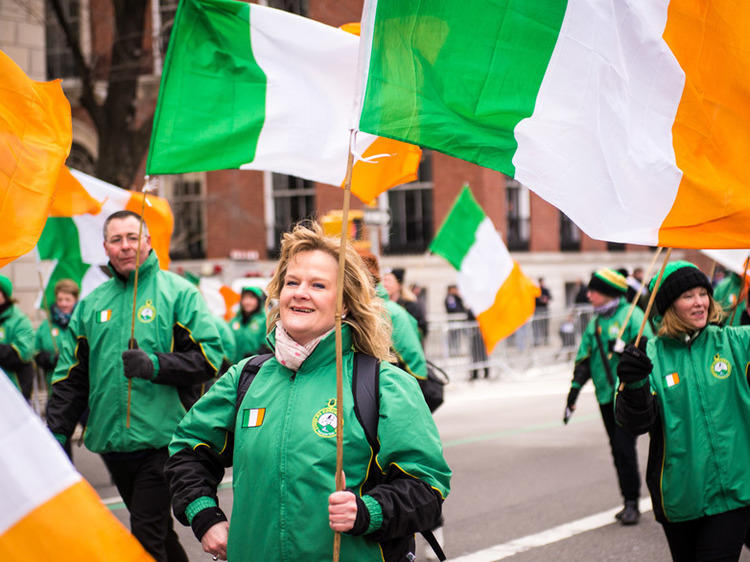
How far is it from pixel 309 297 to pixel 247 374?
1.23 feet

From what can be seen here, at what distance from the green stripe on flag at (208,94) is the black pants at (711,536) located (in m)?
2.73

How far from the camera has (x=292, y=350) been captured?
2986mm

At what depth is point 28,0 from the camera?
16062 mm

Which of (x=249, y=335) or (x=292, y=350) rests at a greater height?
(x=292, y=350)

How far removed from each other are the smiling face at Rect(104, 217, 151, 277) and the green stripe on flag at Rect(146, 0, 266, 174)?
0.61m

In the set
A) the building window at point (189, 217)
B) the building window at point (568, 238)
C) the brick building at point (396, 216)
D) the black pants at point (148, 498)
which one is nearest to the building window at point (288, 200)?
the brick building at point (396, 216)

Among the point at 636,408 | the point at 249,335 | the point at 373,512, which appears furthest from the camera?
the point at 249,335

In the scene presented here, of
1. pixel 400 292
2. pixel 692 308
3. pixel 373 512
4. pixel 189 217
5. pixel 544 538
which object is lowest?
pixel 544 538

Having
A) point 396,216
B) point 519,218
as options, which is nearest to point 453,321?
point 396,216

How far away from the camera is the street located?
21.2 feet

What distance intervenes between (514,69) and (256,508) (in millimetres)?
1793

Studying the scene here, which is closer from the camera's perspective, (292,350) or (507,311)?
(292,350)

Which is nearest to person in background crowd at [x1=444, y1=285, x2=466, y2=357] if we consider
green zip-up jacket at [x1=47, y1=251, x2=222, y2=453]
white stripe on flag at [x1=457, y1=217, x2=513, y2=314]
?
white stripe on flag at [x1=457, y1=217, x2=513, y2=314]

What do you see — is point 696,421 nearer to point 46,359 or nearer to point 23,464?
point 23,464
